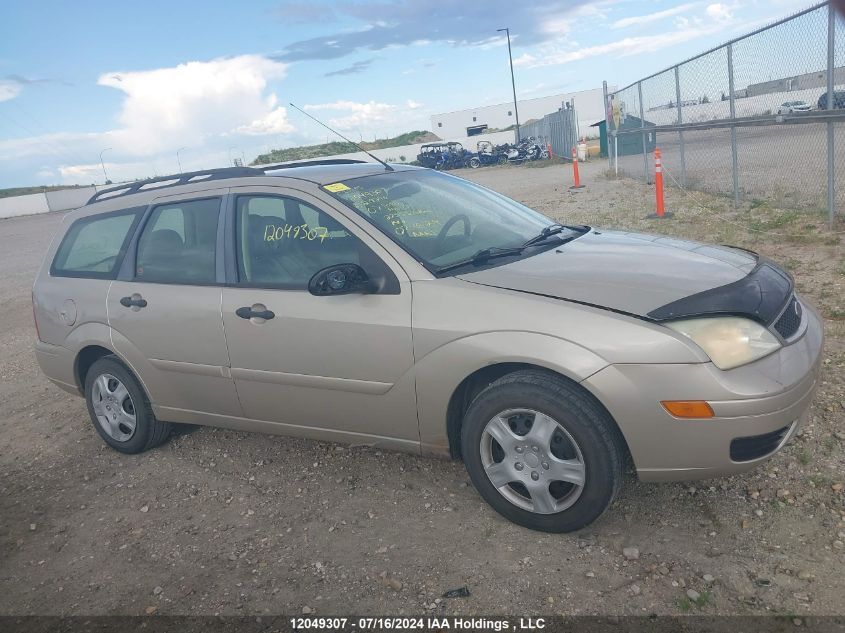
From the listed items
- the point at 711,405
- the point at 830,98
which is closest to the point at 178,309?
the point at 711,405

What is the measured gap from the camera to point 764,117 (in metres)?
9.52

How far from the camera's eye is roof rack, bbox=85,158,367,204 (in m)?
4.33

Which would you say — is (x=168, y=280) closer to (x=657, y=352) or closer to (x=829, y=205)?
(x=657, y=352)

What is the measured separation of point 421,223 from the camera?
385cm

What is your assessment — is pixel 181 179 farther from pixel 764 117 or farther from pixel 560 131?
pixel 560 131

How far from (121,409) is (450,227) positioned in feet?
8.16

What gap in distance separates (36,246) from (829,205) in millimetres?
20885

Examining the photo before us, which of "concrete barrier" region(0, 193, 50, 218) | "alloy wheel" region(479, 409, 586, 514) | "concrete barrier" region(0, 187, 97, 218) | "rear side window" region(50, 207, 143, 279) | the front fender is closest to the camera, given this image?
the front fender

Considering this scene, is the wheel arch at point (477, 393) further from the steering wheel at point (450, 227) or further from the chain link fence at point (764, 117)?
the chain link fence at point (764, 117)

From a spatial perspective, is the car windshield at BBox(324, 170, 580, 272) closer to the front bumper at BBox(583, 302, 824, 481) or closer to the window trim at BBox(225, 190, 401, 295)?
the window trim at BBox(225, 190, 401, 295)

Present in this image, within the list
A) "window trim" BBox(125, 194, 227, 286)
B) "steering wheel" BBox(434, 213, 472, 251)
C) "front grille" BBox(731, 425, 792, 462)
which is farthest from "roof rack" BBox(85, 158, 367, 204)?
"front grille" BBox(731, 425, 792, 462)

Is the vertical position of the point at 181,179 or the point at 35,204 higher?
the point at 181,179

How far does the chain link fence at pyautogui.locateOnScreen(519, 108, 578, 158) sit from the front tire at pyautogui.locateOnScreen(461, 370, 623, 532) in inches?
1040

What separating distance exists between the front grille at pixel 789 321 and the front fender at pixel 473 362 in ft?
2.67
